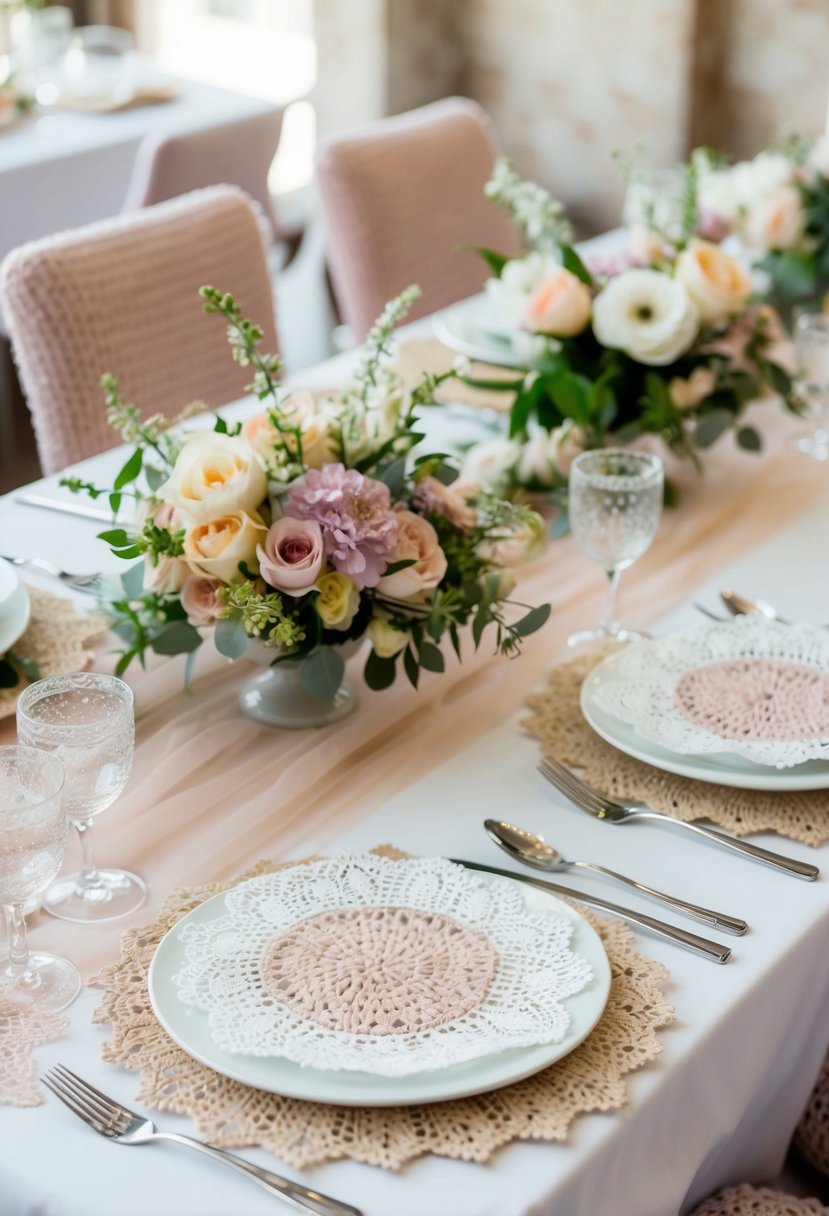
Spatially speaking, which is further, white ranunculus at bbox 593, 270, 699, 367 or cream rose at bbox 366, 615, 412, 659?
white ranunculus at bbox 593, 270, 699, 367

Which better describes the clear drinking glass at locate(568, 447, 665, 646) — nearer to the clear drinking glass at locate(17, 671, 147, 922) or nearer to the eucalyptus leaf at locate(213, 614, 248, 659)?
the eucalyptus leaf at locate(213, 614, 248, 659)

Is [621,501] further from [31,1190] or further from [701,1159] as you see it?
[31,1190]

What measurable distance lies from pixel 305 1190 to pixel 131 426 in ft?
1.97

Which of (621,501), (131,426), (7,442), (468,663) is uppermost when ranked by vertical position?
(131,426)

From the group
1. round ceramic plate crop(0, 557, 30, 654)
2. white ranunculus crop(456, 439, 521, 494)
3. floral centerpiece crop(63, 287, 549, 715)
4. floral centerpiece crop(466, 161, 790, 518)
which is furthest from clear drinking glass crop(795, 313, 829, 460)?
round ceramic plate crop(0, 557, 30, 654)

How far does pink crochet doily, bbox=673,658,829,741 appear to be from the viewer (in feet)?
3.76

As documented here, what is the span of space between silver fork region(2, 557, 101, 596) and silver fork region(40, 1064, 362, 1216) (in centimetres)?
60

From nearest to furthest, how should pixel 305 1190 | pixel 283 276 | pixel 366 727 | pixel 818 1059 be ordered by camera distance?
pixel 305 1190 < pixel 818 1059 < pixel 366 727 < pixel 283 276

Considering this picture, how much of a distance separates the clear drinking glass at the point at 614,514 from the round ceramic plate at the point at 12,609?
18.7 inches

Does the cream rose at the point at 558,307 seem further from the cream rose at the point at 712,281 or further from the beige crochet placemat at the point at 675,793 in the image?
the beige crochet placemat at the point at 675,793

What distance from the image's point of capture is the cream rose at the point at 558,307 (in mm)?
1557

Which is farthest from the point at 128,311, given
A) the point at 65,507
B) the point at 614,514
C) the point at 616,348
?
the point at 614,514

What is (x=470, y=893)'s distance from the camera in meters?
0.96

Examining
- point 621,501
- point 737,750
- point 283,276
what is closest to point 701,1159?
point 737,750
